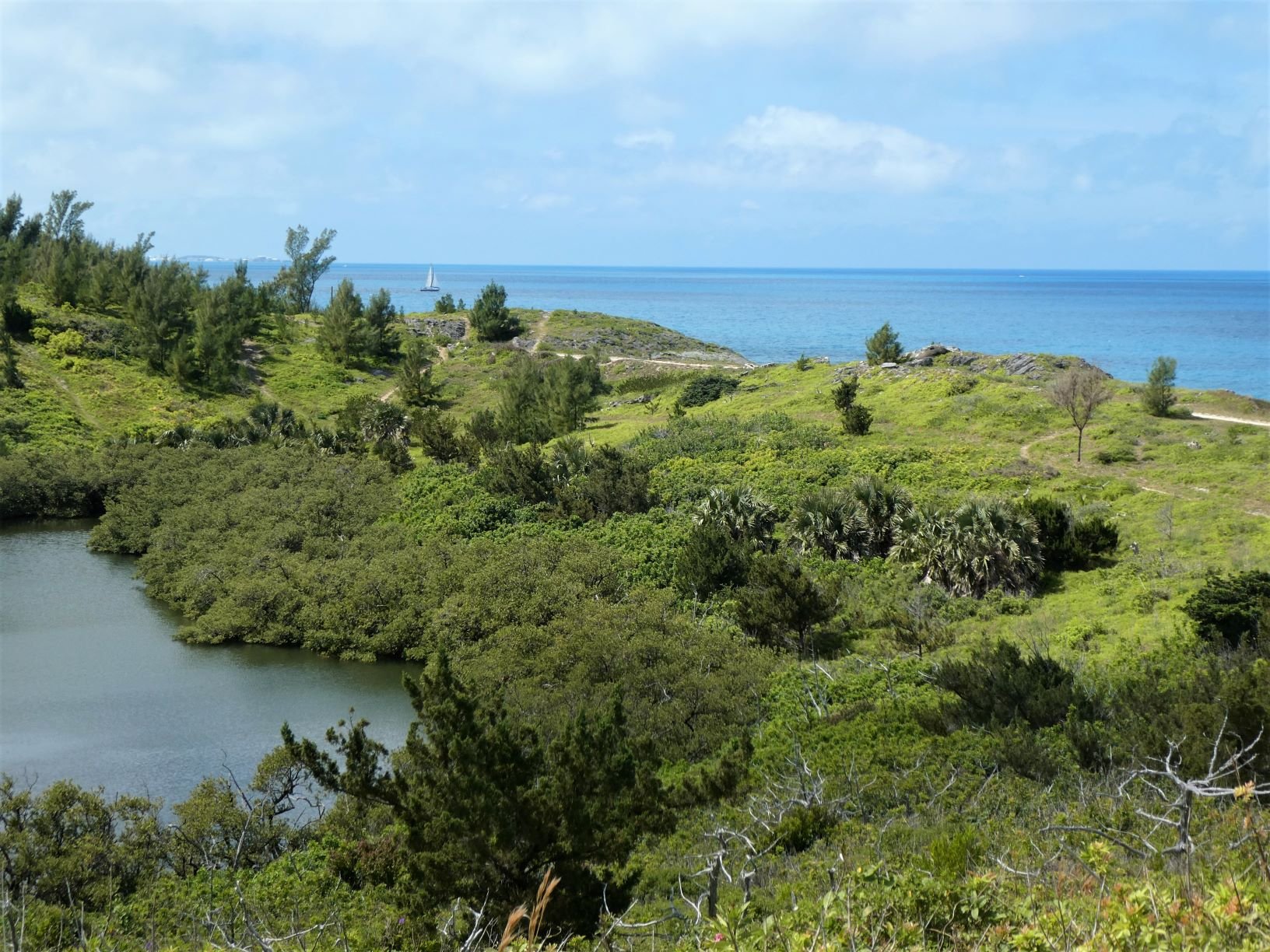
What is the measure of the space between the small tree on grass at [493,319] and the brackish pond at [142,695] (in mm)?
53975

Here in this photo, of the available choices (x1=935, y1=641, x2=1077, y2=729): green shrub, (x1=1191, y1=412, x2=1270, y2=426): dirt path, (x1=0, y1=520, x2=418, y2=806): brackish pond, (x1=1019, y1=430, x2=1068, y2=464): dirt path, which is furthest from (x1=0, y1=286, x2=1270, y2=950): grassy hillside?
(x1=0, y1=520, x2=418, y2=806): brackish pond

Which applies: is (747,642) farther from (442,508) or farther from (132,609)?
(132,609)

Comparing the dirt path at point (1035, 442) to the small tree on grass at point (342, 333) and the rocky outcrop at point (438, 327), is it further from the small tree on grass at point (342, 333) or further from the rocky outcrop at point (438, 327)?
the rocky outcrop at point (438, 327)

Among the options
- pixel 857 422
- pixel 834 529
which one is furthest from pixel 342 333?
pixel 834 529

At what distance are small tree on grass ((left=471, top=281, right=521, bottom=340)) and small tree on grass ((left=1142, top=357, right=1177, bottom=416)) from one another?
55.4 meters

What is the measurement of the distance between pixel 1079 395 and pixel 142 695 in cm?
3797

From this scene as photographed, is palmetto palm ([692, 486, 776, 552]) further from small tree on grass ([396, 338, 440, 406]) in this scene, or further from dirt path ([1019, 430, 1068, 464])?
small tree on grass ([396, 338, 440, 406])

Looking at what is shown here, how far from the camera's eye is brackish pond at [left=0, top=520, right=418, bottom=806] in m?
23.7

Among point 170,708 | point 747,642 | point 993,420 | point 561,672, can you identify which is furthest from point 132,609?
point 993,420

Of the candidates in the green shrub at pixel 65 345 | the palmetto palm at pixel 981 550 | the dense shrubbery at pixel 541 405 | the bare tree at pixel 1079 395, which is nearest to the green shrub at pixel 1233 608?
the palmetto palm at pixel 981 550

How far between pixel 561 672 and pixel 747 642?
544 cm

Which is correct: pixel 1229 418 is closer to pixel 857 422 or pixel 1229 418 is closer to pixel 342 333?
pixel 857 422

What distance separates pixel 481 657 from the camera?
28.0 meters

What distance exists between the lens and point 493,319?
89.3 meters
